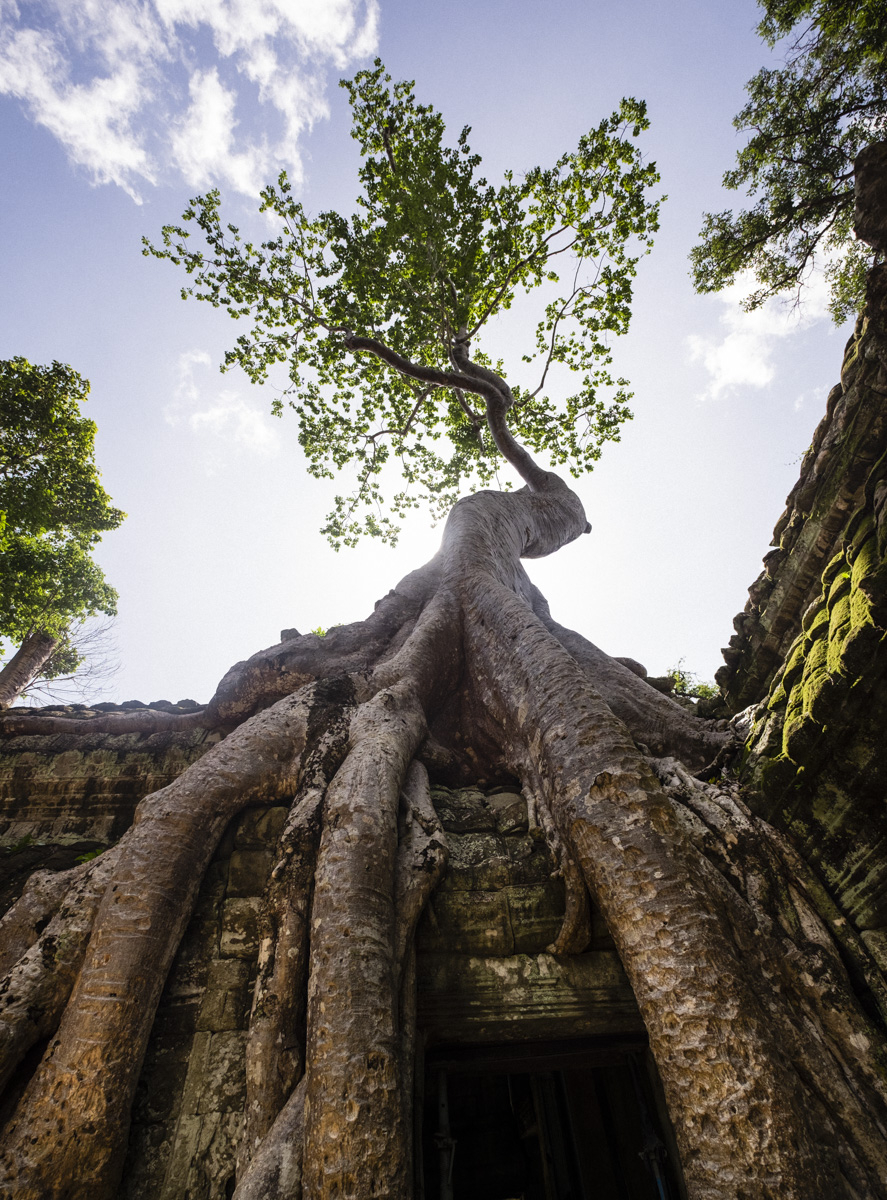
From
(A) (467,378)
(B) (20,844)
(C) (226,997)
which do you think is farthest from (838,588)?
(A) (467,378)

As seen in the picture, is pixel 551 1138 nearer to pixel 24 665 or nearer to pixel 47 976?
pixel 47 976

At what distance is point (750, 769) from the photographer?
253 cm

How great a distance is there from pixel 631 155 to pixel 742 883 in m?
7.76

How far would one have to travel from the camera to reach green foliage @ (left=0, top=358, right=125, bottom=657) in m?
7.14

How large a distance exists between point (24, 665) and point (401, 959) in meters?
7.50

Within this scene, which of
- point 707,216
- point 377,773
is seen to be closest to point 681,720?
point 377,773

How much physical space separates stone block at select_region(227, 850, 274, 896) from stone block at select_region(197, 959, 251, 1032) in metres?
0.29

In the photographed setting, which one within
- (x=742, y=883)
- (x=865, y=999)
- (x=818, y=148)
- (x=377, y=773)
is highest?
(x=818, y=148)

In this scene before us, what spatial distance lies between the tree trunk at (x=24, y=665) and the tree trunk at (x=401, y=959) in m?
5.61

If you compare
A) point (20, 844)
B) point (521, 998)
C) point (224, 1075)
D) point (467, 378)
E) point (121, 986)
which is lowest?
point (224, 1075)

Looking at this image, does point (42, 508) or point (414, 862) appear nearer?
point (414, 862)

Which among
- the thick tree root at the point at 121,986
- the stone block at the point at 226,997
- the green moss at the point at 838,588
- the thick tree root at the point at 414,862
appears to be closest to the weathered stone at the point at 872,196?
the green moss at the point at 838,588

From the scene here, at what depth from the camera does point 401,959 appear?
6.72 feet

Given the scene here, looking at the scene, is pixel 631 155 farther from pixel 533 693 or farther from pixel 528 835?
pixel 528 835
